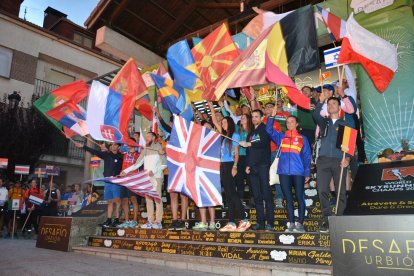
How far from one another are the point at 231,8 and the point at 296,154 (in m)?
6.98

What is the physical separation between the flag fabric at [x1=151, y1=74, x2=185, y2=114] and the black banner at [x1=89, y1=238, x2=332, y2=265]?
2980mm

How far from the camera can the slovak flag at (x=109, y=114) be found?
24.3 ft

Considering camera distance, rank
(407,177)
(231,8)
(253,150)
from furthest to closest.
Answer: (231,8) → (253,150) → (407,177)

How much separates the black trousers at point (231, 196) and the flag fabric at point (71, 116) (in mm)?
4314

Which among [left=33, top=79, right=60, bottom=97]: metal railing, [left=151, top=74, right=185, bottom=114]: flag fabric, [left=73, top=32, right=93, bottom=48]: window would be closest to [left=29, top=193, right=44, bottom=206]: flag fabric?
[left=151, top=74, right=185, bottom=114]: flag fabric

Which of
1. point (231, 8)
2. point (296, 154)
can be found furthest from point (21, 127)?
point (296, 154)

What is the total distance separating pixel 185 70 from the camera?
7391 mm

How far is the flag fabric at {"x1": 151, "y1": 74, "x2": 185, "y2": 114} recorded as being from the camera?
769cm

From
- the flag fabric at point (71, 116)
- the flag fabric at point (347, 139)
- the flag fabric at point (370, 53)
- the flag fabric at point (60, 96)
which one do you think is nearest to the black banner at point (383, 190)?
the flag fabric at point (347, 139)

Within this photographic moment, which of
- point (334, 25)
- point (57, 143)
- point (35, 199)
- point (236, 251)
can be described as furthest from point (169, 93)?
point (57, 143)

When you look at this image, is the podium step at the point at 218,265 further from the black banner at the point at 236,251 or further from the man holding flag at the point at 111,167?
the man holding flag at the point at 111,167

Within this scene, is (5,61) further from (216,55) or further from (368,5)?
(368,5)

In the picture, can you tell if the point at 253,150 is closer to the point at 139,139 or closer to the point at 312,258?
the point at 312,258

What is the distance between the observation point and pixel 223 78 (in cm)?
587
